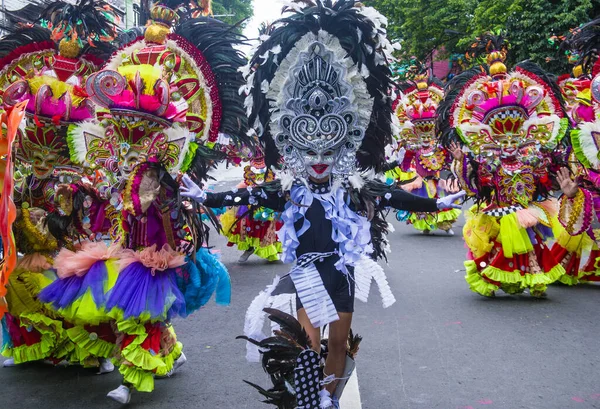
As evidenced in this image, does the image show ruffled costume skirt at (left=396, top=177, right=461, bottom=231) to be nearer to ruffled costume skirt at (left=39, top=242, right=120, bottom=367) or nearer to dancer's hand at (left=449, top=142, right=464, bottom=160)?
dancer's hand at (left=449, top=142, right=464, bottom=160)

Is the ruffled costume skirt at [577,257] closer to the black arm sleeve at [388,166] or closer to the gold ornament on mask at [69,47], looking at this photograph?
the black arm sleeve at [388,166]

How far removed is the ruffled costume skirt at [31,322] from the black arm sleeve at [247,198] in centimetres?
198

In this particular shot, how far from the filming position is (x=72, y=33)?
6.07 meters

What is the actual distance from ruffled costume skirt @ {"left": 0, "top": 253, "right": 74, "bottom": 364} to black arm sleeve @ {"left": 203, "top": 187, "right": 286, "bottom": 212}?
198 centimetres

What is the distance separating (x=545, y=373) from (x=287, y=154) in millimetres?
2750

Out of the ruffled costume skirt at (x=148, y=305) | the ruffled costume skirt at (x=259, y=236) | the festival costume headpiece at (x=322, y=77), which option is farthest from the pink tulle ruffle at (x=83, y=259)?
the ruffled costume skirt at (x=259, y=236)

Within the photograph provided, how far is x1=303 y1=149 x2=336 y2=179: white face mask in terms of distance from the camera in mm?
4336

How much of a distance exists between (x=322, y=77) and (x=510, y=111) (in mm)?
4040

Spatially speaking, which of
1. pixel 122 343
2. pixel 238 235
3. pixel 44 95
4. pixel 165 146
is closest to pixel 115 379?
pixel 122 343

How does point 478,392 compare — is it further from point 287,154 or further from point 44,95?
point 44,95

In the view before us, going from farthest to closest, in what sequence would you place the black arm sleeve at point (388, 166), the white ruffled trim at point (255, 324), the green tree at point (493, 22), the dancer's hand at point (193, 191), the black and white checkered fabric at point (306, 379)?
the green tree at point (493, 22)
the black arm sleeve at point (388, 166)
the dancer's hand at point (193, 191)
the white ruffled trim at point (255, 324)
the black and white checkered fabric at point (306, 379)

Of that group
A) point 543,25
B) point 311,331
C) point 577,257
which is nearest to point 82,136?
point 311,331

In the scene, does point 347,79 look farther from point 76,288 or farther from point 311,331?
point 76,288

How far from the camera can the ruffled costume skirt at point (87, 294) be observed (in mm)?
4930
